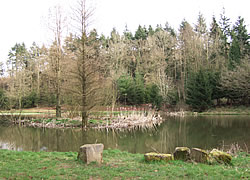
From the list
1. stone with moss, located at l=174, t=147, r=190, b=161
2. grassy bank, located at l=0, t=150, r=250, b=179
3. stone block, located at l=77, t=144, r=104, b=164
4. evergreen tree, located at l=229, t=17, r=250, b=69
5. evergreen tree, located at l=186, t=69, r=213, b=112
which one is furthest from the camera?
evergreen tree, located at l=229, t=17, r=250, b=69

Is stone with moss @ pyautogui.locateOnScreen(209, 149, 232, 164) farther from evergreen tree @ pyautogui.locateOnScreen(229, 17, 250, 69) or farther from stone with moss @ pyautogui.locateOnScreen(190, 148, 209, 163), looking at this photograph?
evergreen tree @ pyautogui.locateOnScreen(229, 17, 250, 69)

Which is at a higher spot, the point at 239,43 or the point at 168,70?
the point at 239,43

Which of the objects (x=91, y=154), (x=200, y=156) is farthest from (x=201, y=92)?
(x=91, y=154)

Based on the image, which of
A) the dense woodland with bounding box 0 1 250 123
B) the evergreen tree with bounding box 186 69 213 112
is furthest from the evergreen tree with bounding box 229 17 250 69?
the evergreen tree with bounding box 186 69 213 112

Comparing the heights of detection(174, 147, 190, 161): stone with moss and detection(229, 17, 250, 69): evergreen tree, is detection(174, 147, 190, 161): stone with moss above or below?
below

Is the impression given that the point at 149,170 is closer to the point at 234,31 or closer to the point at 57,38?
the point at 57,38

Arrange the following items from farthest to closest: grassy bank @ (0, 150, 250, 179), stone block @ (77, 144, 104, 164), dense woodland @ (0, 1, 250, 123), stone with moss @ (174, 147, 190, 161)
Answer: dense woodland @ (0, 1, 250, 123) < stone with moss @ (174, 147, 190, 161) < stone block @ (77, 144, 104, 164) < grassy bank @ (0, 150, 250, 179)

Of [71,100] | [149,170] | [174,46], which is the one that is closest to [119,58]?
[174,46]

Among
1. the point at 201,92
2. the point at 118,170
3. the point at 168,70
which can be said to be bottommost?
the point at 118,170

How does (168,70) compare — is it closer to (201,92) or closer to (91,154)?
(201,92)

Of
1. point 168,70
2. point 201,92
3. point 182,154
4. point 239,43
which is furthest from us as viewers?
point 168,70

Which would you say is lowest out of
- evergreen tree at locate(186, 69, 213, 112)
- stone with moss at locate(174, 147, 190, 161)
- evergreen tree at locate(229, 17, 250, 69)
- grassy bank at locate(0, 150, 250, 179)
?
grassy bank at locate(0, 150, 250, 179)

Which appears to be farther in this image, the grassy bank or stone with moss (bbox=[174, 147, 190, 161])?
stone with moss (bbox=[174, 147, 190, 161])

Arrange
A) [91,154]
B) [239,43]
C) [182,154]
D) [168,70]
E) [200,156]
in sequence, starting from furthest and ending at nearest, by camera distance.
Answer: [168,70] < [239,43] < [182,154] < [200,156] < [91,154]
